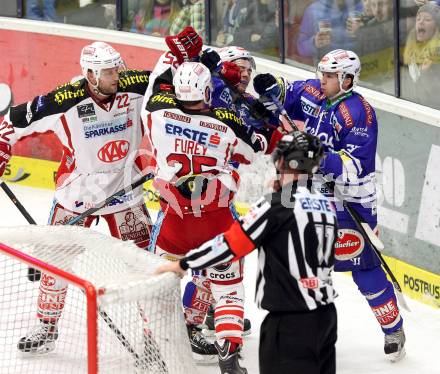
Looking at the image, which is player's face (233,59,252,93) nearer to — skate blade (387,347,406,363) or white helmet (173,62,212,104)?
white helmet (173,62,212,104)

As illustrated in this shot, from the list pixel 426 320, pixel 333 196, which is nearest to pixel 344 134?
pixel 333 196

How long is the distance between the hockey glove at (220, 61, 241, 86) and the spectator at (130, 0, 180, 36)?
277 centimetres

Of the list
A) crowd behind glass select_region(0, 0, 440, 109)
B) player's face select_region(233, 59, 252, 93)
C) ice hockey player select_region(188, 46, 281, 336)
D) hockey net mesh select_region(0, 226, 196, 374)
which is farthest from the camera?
crowd behind glass select_region(0, 0, 440, 109)

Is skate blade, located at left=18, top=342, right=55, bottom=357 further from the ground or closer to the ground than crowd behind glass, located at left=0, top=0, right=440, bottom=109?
closer to the ground

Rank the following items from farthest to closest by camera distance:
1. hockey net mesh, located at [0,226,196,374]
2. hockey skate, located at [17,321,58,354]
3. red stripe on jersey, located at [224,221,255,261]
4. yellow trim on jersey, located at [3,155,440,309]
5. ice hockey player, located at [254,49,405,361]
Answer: yellow trim on jersey, located at [3,155,440,309]
hockey skate, located at [17,321,58,354]
ice hockey player, located at [254,49,405,361]
hockey net mesh, located at [0,226,196,374]
red stripe on jersey, located at [224,221,255,261]

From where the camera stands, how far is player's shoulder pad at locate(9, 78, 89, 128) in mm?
5652

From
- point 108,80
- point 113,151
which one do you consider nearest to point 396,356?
point 113,151

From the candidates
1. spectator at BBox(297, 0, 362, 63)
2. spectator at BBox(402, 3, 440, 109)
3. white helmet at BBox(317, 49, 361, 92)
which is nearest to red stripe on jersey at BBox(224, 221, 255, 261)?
white helmet at BBox(317, 49, 361, 92)

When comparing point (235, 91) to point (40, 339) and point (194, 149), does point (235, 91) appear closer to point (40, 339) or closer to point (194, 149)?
point (194, 149)

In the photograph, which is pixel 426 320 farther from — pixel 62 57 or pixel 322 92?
pixel 62 57

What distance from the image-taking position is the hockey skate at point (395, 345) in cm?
564

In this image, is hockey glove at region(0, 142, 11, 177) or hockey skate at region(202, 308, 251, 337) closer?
hockey glove at region(0, 142, 11, 177)

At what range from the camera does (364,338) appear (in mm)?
6035

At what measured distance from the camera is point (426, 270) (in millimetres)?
6496
